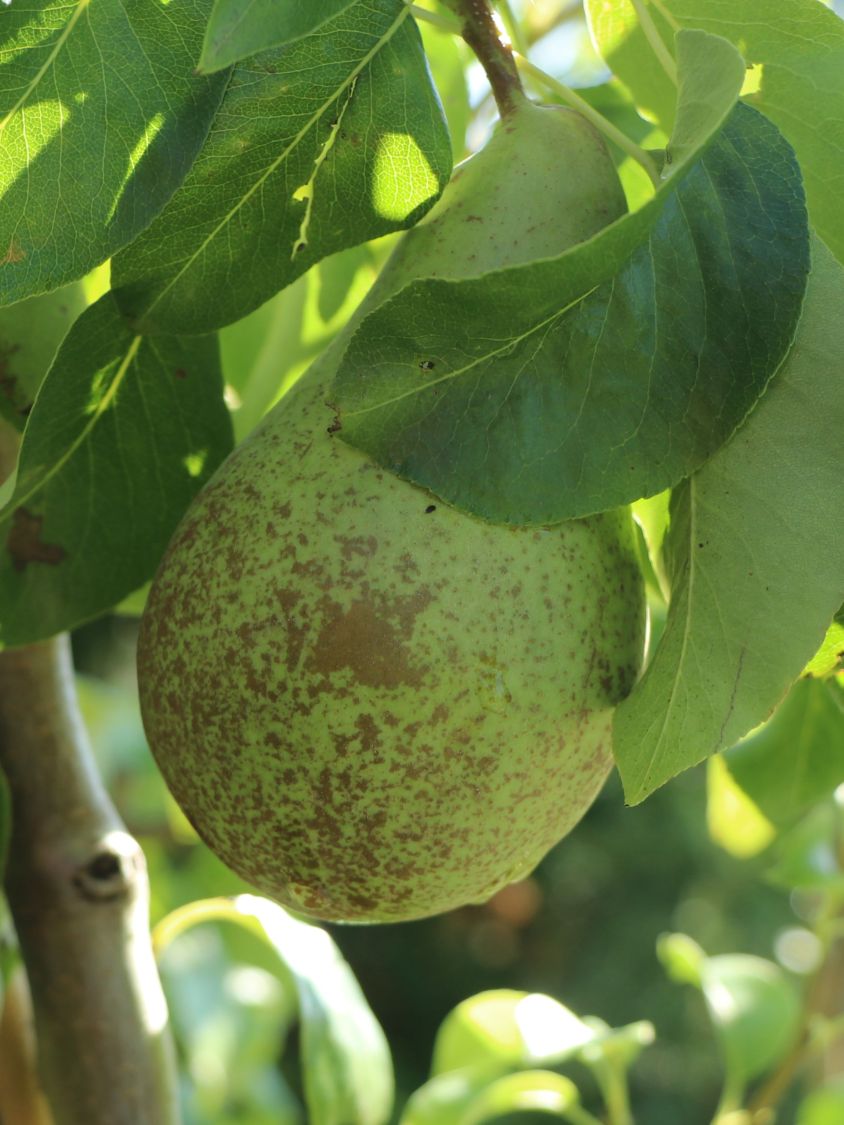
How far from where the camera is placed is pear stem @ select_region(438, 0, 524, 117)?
2.09ft

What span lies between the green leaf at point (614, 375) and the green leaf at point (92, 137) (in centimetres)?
11

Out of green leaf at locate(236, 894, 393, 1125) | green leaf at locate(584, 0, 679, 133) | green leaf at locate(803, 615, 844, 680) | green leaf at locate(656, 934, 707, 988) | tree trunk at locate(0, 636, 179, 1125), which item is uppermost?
green leaf at locate(584, 0, 679, 133)

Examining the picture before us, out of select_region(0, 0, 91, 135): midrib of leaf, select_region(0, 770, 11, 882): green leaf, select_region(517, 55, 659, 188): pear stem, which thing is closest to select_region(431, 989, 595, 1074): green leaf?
select_region(0, 770, 11, 882): green leaf

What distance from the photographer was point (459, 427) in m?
0.55

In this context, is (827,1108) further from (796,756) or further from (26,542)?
(26,542)

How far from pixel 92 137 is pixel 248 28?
10 centimetres

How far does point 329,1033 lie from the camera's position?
0.93m

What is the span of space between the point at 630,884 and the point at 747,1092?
95 centimetres

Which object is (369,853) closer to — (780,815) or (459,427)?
(459,427)

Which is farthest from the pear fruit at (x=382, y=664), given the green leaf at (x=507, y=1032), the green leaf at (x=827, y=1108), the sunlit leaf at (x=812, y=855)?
the green leaf at (x=827, y=1108)

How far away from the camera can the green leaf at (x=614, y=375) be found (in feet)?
1.80

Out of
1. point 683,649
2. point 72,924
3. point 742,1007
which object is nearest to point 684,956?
point 742,1007

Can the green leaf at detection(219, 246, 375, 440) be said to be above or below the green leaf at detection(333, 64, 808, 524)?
below

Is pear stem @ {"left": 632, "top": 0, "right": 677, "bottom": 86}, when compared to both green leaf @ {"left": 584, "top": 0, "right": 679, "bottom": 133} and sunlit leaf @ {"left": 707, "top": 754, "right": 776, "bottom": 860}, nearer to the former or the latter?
green leaf @ {"left": 584, "top": 0, "right": 679, "bottom": 133}
